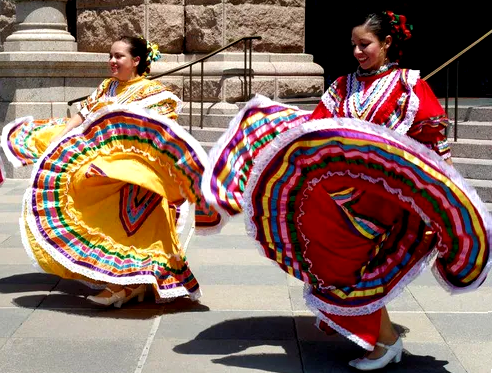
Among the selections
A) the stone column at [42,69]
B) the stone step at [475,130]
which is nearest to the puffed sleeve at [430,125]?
the stone step at [475,130]

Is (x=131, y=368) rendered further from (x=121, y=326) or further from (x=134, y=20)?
(x=134, y=20)

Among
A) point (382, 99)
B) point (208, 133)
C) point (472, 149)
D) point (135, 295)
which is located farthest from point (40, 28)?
point (382, 99)

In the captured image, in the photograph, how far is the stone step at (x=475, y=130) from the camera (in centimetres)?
1085

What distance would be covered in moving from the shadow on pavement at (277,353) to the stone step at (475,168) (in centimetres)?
475

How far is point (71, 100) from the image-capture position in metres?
12.4

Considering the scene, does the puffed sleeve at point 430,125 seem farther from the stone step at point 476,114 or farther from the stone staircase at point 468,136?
the stone step at point 476,114

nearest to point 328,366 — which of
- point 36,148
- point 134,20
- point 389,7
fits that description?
point 36,148

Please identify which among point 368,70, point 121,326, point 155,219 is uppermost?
point 368,70

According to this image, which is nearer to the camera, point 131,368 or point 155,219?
point 131,368

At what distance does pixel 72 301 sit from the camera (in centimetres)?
611

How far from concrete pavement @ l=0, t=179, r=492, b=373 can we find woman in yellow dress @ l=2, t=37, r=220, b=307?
21 centimetres

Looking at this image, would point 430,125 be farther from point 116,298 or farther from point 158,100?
point 116,298

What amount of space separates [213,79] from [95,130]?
6624 millimetres

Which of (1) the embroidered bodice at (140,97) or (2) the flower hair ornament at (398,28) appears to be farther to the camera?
(1) the embroidered bodice at (140,97)
